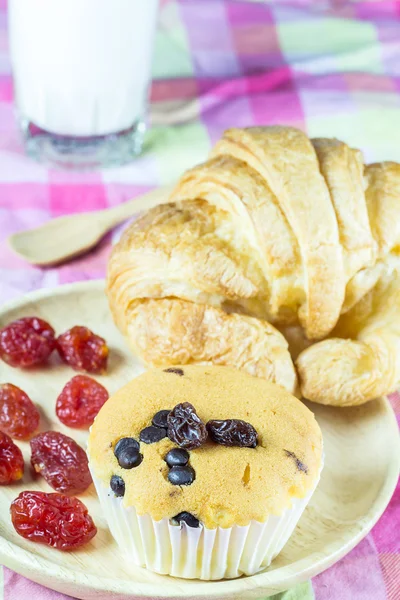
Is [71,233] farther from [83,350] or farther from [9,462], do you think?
[9,462]

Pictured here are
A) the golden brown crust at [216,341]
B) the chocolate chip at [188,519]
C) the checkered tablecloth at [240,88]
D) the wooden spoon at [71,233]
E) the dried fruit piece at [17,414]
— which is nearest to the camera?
the chocolate chip at [188,519]

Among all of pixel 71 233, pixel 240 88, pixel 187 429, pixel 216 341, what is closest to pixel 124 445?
pixel 187 429

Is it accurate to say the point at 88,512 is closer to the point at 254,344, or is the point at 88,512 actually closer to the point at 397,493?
the point at 254,344

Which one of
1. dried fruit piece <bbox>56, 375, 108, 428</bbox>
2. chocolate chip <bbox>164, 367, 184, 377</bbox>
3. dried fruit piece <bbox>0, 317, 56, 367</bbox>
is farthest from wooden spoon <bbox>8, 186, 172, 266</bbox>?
chocolate chip <bbox>164, 367, 184, 377</bbox>

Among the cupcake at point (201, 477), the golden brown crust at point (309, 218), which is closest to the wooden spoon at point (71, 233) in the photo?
the golden brown crust at point (309, 218)

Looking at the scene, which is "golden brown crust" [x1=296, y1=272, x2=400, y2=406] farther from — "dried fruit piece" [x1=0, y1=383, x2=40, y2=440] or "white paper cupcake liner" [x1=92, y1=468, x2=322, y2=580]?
"dried fruit piece" [x1=0, y1=383, x2=40, y2=440]

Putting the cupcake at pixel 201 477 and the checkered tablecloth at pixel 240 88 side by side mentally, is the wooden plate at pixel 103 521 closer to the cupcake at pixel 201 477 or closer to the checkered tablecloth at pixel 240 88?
the cupcake at pixel 201 477

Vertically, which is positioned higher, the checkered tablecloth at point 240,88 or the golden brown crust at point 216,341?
the golden brown crust at point 216,341
